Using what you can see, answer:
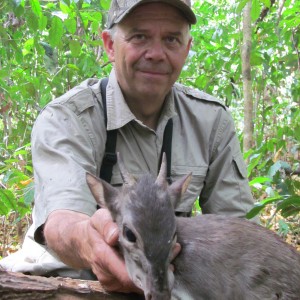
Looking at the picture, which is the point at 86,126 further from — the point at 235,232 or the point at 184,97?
the point at 235,232

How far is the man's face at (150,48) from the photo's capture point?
402cm

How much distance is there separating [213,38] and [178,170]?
15.1 feet

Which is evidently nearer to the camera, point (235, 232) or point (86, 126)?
point (235, 232)

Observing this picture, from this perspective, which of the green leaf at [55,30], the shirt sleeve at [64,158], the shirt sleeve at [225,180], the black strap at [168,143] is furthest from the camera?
the green leaf at [55,30]

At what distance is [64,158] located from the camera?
143 inches

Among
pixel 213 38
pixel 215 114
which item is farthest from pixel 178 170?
pixel 213 38

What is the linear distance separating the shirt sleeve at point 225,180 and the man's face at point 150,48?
0.76 metres

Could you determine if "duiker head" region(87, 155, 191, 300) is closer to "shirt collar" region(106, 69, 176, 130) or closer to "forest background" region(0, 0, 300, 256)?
"shirt collar" region(106, 69, 176, 130)

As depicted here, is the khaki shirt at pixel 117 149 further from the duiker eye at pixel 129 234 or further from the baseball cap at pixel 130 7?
the duiker eye at pixel 129 234

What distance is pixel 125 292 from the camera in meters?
2.92

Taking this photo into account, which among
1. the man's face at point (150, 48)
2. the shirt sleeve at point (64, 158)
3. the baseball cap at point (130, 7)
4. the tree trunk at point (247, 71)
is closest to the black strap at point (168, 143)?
the man's face at point (150, 48)

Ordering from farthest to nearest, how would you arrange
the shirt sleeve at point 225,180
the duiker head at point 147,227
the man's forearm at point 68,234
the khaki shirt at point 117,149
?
the shirt sleeve at point 225,180, the khaki shirt at point 117,149, the man's forearm at point 68,234, the duiker head at point 147,227

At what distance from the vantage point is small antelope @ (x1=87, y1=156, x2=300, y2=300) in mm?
2316

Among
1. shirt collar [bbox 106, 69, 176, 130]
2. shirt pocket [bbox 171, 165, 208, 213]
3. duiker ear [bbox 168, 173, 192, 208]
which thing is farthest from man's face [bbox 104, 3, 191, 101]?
duiker ear [bbox 168, 173, 192, 208]
